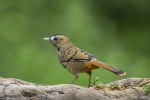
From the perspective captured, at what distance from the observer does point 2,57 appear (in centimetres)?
1202

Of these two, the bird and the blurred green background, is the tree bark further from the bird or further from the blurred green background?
the blurred green background

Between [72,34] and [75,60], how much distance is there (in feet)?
16.2

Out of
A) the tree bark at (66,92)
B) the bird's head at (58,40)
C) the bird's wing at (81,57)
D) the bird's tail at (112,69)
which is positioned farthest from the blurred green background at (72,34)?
the tree bark at (66,92)

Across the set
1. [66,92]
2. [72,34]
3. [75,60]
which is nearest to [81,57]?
[75,60]

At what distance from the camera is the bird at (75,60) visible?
706 centimetres

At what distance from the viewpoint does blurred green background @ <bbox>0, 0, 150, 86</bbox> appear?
11.5 metres

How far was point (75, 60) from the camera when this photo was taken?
7.22m

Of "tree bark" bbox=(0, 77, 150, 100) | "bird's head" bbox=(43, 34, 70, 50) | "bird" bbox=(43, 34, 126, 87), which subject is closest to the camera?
"tree bark" bbox=(0, 77, 150, 100)

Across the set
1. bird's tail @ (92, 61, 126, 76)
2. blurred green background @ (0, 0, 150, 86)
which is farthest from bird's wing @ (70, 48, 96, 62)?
blurred green background @ (0, 0, 150, 86)

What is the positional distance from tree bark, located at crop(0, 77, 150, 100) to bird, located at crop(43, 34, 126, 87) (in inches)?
14.0

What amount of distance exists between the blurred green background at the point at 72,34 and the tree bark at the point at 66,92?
4.22 m

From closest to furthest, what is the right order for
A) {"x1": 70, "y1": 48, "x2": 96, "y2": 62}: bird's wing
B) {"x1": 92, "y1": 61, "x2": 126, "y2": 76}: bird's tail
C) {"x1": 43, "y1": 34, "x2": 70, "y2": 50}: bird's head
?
{"x1": 92, "y1": 61, "x2": 126, "y2": 76}: bird's tail
{"x1": 70, "y1": 48, "x2": 96, "y2": 62}: bird's wing
{"x1": 43, "y1": 34, "x2": 70, "y2": 50}: bird's head

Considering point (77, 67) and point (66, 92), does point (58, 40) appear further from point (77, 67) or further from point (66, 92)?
point (66, 92)

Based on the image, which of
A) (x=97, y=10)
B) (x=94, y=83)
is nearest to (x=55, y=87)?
(x=94, y=83)
